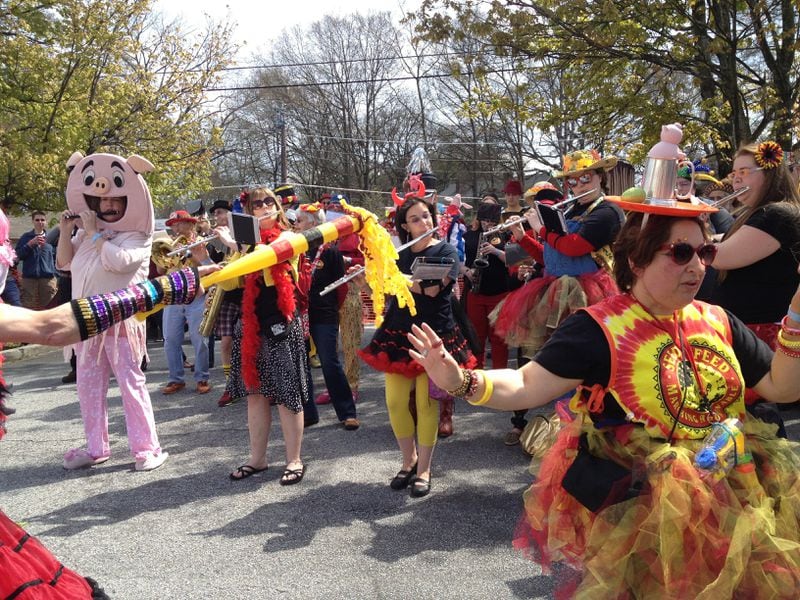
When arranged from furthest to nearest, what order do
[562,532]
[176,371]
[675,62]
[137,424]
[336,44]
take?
[336,44]
[675,62]
[176,371]
[137,424]
[562,532]

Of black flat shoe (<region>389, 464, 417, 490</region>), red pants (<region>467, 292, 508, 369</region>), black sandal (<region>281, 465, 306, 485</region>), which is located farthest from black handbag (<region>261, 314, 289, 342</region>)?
red pants (<region>467, 292, 508, 369</region>)

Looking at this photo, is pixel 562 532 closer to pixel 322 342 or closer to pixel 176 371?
pixel 322 342

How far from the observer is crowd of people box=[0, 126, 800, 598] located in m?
1.92

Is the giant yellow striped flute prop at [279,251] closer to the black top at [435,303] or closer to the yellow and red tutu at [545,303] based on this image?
the black top at [435,303]

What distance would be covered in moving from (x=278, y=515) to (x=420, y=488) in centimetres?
92

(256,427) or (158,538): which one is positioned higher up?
(256,427)

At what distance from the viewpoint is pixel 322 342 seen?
237 inches

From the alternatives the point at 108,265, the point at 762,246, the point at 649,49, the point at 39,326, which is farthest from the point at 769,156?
the point at 649,49

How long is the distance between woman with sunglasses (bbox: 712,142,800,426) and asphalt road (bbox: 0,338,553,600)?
5.91ft

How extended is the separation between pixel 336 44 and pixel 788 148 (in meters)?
24.8

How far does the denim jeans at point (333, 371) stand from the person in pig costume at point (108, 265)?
1.53 metres

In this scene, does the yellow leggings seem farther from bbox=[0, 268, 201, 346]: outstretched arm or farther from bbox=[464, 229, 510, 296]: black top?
bbox=[0, 268, 201, 346]: outstretched arm

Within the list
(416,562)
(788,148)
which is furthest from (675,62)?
(416,562)

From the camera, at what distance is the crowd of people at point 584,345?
1.92m
